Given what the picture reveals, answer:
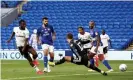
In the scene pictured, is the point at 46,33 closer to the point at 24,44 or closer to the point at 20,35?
the point at 20,35

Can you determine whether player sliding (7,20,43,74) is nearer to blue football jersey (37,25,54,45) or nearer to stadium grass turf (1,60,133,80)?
stadium grass turf (1,60,133,80)

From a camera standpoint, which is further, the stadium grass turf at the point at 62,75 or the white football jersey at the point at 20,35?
the white football jersey at the point at 20,35

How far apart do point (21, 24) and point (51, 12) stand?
23814 mm

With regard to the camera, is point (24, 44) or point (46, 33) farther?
point (46, 33)

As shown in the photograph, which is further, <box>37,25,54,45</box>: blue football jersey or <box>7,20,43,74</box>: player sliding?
<box>37,25,54,45</box>: blue football jersey

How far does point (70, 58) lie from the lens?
1770 cm

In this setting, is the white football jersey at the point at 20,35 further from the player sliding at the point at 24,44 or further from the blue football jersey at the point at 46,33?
the blue football jersey at the point at 46,33

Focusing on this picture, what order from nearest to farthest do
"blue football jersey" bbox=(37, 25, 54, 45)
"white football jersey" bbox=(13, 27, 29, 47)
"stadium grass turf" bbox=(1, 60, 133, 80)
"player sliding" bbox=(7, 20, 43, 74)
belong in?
"stadium grass turf" bbox=(1, 60, 133, 80), "player sliding" bbox=(7, 20, 43, 74), "white football jersey" bbox=(13, 27, 29, 47), "blue football jersey" bbox=(37, 25, 54, 45)

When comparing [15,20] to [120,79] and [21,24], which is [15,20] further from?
[120,79]

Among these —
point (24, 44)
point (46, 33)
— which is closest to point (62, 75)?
point (24, 44)

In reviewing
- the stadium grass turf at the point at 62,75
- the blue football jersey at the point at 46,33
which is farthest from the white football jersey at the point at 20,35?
the stadium grass turf at the point at 62,75

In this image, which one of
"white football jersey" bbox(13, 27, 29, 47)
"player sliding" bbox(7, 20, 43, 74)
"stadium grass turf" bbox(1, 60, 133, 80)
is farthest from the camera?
"white football jersey" bbox(13, 27, 29, 47)

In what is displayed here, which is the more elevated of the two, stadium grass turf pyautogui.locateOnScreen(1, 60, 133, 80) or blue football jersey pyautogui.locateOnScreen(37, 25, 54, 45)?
blue football jersey pyautogui.locateOnScreen(37, 25, 54, 45)

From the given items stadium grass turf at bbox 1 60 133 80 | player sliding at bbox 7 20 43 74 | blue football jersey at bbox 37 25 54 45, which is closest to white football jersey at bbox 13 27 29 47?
player sliding at bbox 7 20 43 74
